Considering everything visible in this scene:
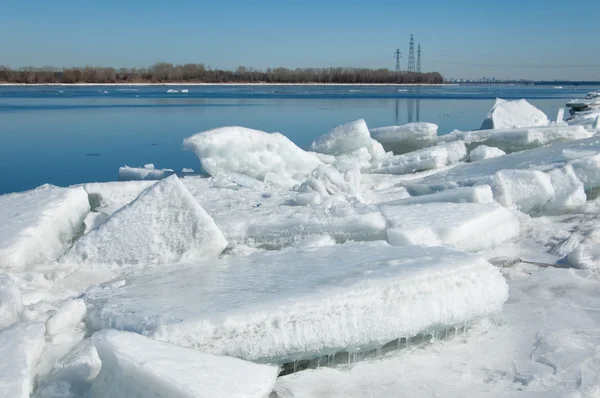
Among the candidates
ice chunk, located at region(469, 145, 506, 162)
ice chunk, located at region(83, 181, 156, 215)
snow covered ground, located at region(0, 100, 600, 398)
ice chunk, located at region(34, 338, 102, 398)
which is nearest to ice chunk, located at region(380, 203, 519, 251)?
snow covered ground, located at region(0, 100, 600, 398)

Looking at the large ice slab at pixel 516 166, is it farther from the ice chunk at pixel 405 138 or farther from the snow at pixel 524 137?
the ice chunk at pixel 405 138

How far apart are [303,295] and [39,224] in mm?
1878

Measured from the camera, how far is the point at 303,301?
197 cm

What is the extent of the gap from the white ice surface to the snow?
5.34 meters

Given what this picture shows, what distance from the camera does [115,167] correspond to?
7.29 meters

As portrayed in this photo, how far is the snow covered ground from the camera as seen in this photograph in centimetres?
181

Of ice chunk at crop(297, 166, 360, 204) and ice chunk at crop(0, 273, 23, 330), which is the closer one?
ice chunk at crop(0, 273, 23, 330)

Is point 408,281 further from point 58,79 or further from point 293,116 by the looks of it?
point 58,79

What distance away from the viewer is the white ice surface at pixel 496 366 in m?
1.85

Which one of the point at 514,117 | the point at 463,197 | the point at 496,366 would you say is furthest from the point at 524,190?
the point at 514,117

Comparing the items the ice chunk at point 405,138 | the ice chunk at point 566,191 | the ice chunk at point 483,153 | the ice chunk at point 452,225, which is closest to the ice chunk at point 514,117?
the ice chunk at point 405,138

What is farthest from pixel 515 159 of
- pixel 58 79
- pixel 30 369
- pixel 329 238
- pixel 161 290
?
pixel 58 79

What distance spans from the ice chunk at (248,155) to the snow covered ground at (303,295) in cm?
132

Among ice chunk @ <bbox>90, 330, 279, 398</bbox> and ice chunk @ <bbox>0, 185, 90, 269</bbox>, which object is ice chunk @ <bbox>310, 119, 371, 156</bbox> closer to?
ice chunk @ <bbox>0, 185, 90, 269</bbox>
